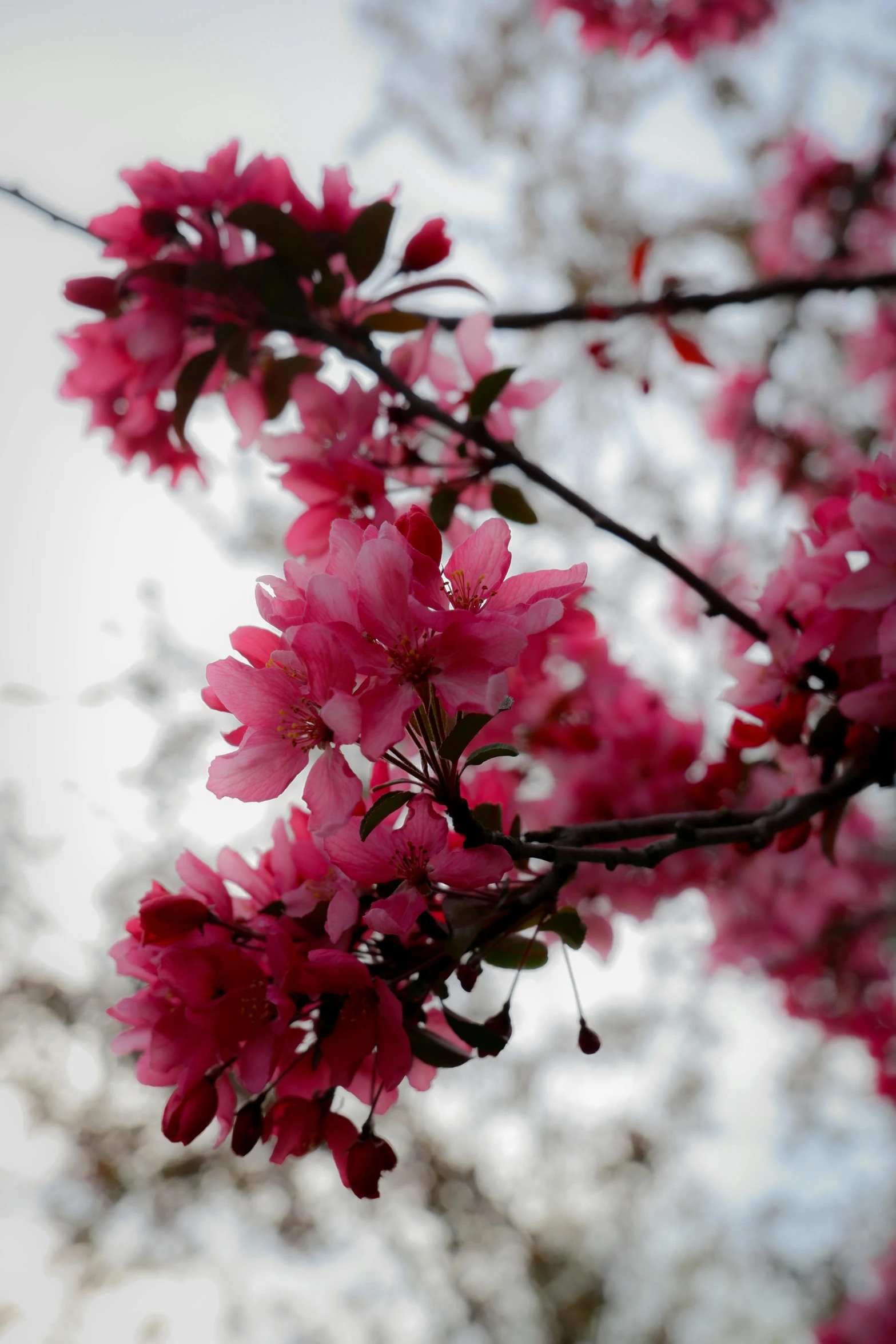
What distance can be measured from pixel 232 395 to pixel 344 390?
299mm

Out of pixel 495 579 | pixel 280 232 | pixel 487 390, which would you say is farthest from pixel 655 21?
pixel 495 579

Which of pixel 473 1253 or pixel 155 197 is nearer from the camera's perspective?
pixel 155 197

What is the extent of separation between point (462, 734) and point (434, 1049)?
1.15 ft

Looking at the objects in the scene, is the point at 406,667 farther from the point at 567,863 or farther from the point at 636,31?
the point at 636,31

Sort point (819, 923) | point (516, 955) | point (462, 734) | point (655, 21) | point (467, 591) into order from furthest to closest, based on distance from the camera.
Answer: point (655, 21) < point (819, 923) < point (516, 955) < point (467, 591) < point (462, 734)

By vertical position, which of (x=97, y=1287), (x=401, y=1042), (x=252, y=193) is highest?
(x=252, y=193)

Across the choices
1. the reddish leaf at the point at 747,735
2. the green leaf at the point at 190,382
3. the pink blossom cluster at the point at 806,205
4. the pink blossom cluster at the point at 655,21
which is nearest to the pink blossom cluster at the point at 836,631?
the reddish leaf at the point at 747,735

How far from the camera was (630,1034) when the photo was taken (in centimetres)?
530

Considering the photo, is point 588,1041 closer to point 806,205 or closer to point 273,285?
point 273,285

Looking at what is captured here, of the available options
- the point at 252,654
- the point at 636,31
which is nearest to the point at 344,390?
the point at 252,654

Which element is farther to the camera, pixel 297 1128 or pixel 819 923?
pixel 819 923

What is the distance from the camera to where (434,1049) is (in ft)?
2.82

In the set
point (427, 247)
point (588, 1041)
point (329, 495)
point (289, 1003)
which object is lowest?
point (289, 1003)

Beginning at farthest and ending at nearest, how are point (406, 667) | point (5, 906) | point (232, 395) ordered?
point (5, 906) < point (232, 395) < point (406, 667)
